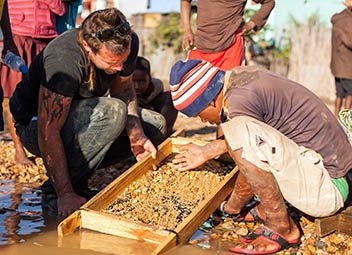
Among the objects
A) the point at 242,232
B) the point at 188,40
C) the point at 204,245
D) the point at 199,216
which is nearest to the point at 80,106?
the point at 199,216

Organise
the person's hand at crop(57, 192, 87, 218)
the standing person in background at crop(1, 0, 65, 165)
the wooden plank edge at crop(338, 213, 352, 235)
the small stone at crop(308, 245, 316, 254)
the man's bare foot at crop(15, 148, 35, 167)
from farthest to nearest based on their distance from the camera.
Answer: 1. the standing person in background at crop(1, 0, 65, 165)
2. the man's bare foot at crop(15, 148, 35, 167)
3. the person's hand at crop(57, 192, 87, 218)
4. the wooden plank edge at crop(338, 213, 352, 235)
5. the small stone at crop(308, 245, 316, 254)

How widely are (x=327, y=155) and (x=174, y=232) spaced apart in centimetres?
112

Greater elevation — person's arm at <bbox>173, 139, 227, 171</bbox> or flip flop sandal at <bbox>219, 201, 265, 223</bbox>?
person's arm at <bbox>173, 139, 227, 171</bbox>

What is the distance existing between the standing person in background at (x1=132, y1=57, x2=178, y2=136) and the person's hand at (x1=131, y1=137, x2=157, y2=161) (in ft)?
5.06

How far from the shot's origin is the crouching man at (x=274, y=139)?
370 centimetres

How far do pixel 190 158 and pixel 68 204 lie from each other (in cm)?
95

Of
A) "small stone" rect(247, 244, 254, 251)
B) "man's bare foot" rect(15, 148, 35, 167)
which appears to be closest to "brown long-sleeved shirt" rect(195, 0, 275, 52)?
"man's bare foot" rect(15, 148, 35, 167)

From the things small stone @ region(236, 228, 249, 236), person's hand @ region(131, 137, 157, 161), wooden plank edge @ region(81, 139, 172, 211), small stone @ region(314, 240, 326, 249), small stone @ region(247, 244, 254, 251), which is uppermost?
person's hand @ region(131, 137, 157, 161)

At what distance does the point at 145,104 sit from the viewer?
644cm

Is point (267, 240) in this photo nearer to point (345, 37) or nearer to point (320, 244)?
point (320, 244)

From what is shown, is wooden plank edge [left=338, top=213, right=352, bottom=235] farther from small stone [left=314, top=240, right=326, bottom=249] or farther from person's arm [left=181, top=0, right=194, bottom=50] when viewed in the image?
person's arm [left=181, top=0, right=194, bottom=50]

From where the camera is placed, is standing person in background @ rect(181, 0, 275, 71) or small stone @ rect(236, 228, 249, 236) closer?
small stone @ rect(236, 228, 249, 236)

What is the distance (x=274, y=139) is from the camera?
12.2 ft

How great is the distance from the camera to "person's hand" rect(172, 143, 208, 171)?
4363 mm
